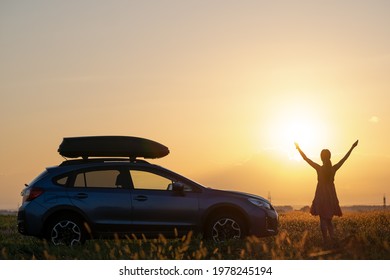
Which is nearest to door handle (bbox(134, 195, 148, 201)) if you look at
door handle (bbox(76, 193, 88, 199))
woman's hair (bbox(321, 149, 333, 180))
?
door handle (bbox(76, 193, 88, 199))

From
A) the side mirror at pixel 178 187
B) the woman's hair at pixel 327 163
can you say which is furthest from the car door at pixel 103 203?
the woman's hair at pixel 327 163

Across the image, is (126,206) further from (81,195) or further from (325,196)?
(325,196)

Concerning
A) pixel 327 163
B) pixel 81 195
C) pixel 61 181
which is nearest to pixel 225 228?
pixel 327 163

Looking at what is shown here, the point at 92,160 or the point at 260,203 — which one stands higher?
the point at 92,160

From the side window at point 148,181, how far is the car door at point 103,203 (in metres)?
0.24

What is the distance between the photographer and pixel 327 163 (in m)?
15.5

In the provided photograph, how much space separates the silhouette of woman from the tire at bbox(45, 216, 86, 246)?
16.3 feet

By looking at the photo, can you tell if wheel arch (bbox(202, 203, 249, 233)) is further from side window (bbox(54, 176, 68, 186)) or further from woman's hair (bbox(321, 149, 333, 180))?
side window (bbox(54, 176, 68, 186))

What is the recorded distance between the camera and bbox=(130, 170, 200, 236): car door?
1510 cm

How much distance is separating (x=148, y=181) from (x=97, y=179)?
1080 millimetres

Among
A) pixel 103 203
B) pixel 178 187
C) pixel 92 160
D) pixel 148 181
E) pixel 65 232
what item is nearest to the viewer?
pixel 65 232

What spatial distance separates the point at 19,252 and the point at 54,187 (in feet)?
5.56

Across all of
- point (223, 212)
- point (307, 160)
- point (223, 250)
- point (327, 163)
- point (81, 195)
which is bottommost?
point (223, 250)
